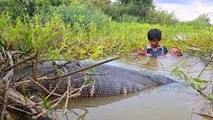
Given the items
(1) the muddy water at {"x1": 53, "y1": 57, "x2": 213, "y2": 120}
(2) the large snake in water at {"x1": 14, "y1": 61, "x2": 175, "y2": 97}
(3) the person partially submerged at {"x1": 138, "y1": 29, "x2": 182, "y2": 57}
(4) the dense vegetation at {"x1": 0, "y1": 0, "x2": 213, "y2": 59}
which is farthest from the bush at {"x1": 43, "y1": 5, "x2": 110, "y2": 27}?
(1) the muddy water at {"x1": 53, "y1": 57, "x2": 213, "y2": 120}

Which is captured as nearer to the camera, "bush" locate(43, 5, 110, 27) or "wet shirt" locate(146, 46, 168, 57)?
"wet shirt" locate(146, 46, 168, 57)

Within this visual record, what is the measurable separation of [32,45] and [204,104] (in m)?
1.86

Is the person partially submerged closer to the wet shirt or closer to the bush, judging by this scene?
the wet shirt

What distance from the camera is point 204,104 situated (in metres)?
3.14

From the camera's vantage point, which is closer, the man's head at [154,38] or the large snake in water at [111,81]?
the large snake in water at [111,81]

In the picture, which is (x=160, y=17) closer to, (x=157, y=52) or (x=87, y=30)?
(x=87, y=30)

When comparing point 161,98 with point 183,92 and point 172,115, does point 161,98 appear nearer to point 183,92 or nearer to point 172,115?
point 183,92

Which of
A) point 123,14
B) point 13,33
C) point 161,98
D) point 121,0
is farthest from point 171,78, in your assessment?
point 121,0

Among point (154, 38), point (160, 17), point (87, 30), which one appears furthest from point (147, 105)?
point (160, 17)

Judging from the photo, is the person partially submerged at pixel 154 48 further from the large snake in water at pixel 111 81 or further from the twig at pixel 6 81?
the twig at pixel 6 81

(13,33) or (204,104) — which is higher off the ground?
(13,33)

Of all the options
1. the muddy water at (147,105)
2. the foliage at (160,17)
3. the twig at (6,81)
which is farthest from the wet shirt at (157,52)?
the foliage at (160,17)

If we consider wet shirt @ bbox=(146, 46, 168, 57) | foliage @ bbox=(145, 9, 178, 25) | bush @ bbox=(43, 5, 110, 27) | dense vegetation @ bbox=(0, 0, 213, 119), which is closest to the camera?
dense vegetation @ bbox=(0, 0, 213, 119)

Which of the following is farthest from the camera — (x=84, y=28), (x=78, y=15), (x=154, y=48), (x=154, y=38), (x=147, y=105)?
(x=78, y=15)
